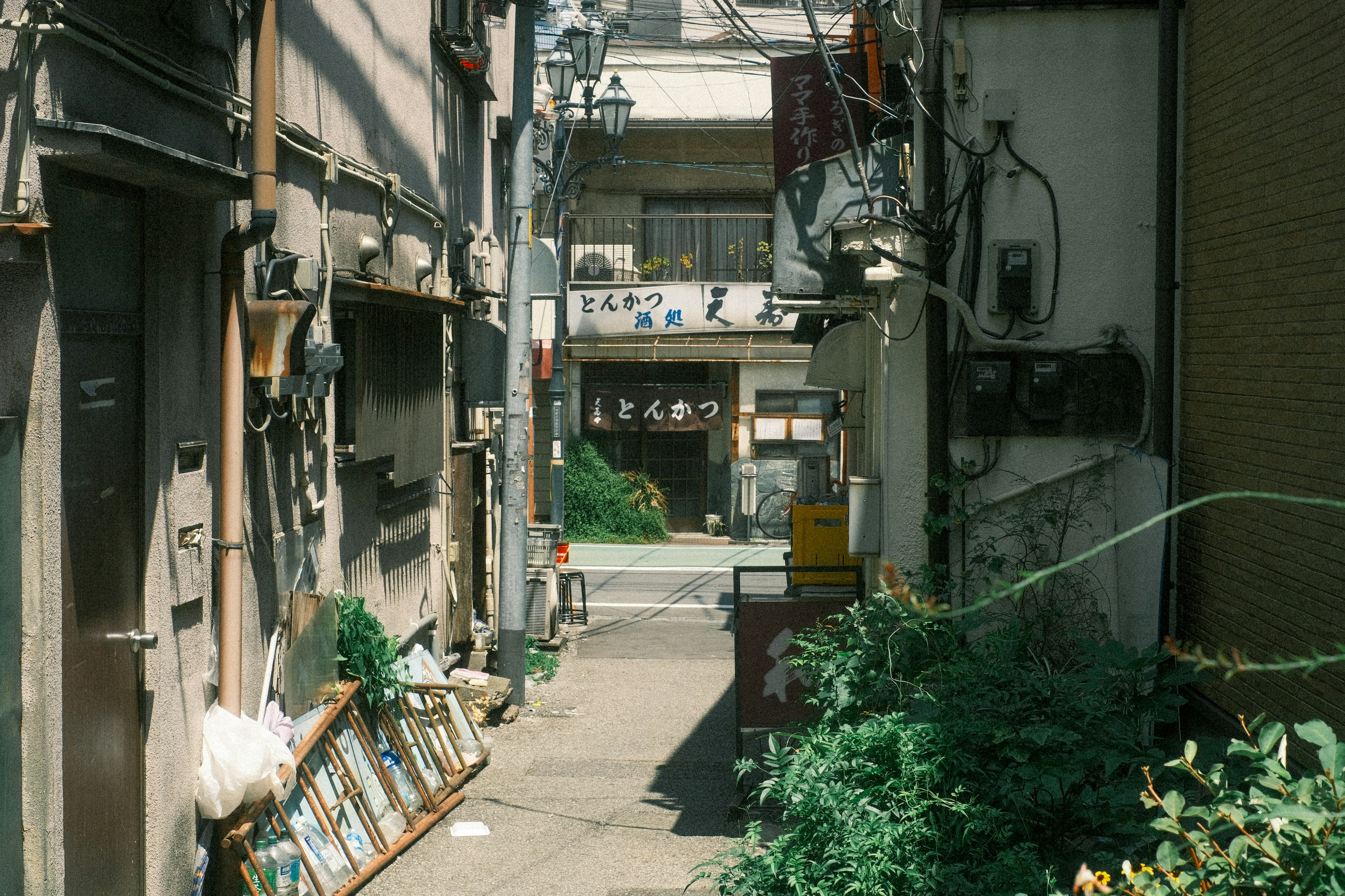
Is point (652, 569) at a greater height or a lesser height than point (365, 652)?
lesser

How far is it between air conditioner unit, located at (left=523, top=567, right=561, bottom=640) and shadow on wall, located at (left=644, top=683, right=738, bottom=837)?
3667 mm

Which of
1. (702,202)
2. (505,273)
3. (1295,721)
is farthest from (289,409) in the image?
(702,202)

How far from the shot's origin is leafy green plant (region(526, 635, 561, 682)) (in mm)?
13547

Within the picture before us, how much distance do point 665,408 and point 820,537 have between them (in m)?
15.6

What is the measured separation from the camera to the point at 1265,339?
20.8 ft

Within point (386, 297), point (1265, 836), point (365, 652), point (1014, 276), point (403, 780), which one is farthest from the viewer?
point (386, 297)

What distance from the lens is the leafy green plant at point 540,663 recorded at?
13.5 meters

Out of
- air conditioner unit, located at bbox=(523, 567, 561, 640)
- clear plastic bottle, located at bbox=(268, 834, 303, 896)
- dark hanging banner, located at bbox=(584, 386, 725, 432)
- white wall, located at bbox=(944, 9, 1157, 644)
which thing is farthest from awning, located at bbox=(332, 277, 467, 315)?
dark hanging banner, located at bbox=(584, 386, 725, 432)

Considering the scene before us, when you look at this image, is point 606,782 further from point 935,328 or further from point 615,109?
point 615,109

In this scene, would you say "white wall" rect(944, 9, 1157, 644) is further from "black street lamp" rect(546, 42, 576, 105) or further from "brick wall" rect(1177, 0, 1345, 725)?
"black street lamp" rect(546, 42, 576, 105)

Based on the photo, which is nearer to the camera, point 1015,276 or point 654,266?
point 1015,276

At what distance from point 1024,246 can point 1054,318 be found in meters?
0.53

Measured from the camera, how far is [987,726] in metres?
5.38

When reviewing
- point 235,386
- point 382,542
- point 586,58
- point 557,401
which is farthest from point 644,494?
point 235,386
